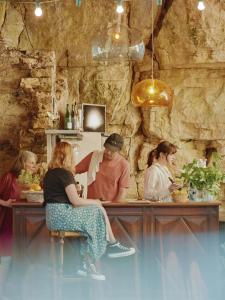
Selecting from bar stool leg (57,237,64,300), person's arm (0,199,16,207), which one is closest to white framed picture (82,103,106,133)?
person's arm (0,199,16,207)

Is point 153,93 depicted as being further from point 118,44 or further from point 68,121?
point 68,121

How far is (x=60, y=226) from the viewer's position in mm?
5156

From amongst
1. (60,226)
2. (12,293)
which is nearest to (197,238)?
(60,226)

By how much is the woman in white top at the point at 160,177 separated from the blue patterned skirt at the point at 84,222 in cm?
104

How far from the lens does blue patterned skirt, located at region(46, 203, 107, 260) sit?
5.16 metres

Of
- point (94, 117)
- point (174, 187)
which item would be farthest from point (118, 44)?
point (94, 117)

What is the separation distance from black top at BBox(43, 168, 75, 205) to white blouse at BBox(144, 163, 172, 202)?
1.30 meters

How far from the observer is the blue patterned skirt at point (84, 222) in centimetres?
516

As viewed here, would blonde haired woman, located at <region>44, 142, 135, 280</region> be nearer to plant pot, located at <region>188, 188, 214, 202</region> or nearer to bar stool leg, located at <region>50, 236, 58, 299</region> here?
bar stool leg, located at <region>50, 236, 58, 299</region>

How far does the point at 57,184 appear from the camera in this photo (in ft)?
16.8

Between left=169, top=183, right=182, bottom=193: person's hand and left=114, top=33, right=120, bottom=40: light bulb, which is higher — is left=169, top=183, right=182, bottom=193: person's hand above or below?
below

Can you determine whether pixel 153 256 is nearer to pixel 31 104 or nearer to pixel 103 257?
pixel 103 257

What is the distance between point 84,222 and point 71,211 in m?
0.15

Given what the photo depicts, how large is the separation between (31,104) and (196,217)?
3.50m
